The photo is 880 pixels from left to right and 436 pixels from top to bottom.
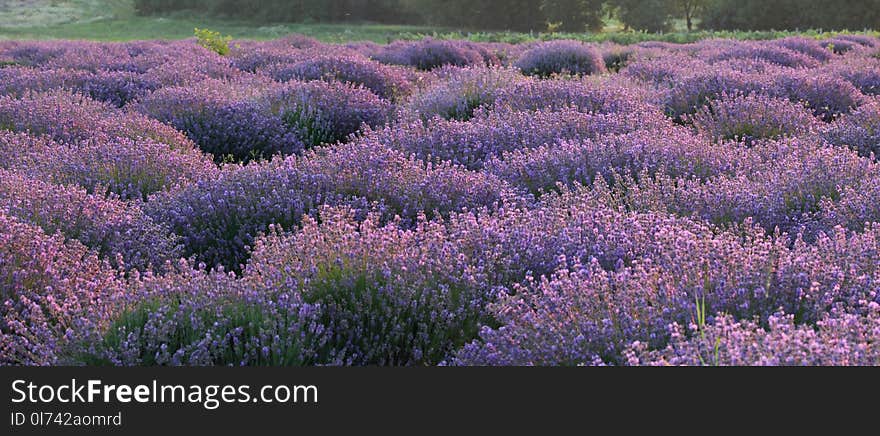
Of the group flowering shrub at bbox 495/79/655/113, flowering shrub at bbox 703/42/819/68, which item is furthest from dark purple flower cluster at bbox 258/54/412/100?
flowering shrub at bbox 703/42/819/68

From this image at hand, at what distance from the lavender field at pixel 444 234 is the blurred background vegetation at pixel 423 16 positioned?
A: 3100cm

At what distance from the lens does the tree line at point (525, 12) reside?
124ft

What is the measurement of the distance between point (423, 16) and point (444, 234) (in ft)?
147

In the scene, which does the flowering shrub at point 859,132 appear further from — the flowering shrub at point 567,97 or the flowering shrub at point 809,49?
the flowering shrub at point 809,49

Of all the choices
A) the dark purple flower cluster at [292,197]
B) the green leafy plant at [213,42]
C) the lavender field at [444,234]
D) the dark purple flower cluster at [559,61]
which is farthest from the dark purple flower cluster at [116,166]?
the green leafy plant at [213,42]

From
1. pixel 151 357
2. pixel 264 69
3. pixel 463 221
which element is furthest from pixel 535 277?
pixel 264 69

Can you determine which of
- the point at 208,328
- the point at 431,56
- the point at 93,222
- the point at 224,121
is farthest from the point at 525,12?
the point at 208,328

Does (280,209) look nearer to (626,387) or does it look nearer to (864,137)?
(626,387)

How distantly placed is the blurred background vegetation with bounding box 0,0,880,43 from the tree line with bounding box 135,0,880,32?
0.17ft

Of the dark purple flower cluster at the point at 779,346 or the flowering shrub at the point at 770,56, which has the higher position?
the dark purple flower cluster at the point at 779,346

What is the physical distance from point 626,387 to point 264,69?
874 cm

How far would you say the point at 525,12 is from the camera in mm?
43531

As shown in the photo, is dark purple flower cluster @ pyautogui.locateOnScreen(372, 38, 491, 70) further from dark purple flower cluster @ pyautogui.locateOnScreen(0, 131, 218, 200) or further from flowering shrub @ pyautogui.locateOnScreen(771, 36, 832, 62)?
dark purple flower cluster @ pyautogui.locateOnScreen(0, 131, 218, 200)

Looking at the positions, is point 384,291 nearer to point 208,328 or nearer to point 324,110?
point 208,328
